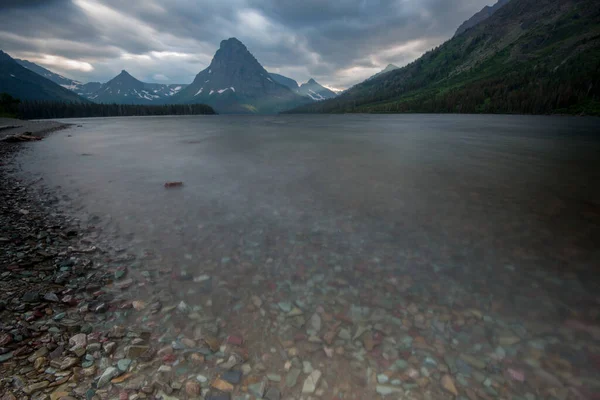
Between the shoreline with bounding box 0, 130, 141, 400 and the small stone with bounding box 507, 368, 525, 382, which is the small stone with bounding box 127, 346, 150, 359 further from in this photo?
the small stone with bounding box 507, 368, 525, 382

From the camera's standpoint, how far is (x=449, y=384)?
457 cm

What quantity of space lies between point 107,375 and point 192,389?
1.57m

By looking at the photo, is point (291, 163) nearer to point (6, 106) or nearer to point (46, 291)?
point (46, 291)

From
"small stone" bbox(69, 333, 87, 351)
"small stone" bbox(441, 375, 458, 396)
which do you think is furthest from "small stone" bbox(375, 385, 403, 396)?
"small stone" bbox(69, 333, 87, 351)

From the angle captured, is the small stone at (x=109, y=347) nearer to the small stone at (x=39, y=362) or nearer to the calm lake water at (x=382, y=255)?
the small stone at (x=39, y=362)

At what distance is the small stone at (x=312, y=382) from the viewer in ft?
14.7

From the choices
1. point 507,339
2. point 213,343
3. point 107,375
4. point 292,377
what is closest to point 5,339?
point 107,375

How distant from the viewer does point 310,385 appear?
4.57 meters

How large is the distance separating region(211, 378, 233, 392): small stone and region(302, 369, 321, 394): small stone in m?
1.28

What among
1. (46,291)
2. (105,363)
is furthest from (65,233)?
(105,363)

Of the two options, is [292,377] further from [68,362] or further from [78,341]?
[78,341]

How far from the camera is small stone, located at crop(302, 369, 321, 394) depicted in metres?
4.48

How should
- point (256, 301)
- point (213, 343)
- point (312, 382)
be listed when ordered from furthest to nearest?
1. point (256, 301)
2. point (213, 343)
3. point (312, 382)

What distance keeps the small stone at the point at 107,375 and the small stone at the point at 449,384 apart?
5.82 meters
